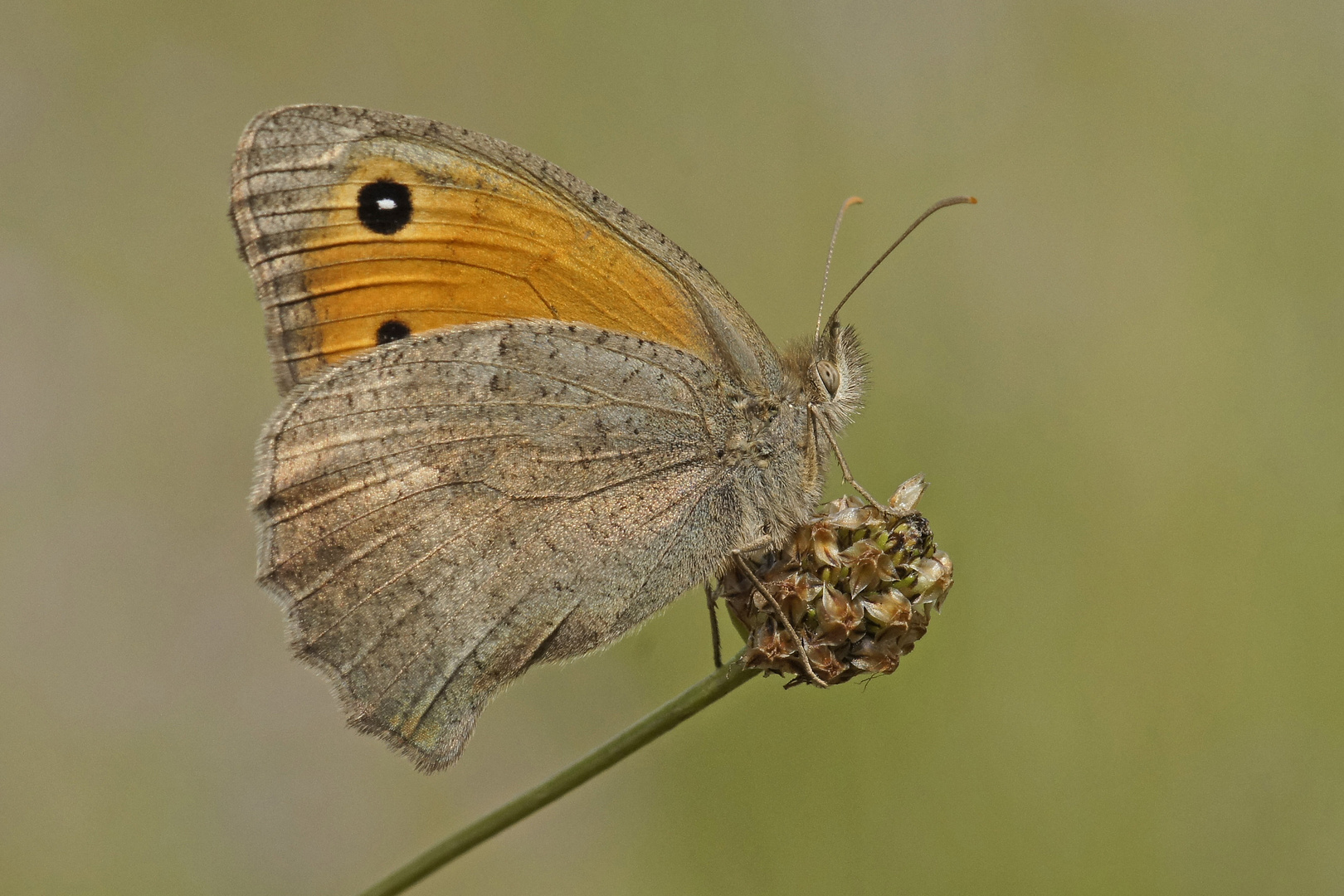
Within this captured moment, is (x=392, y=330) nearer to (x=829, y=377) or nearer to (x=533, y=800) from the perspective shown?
(x=829, y=377)

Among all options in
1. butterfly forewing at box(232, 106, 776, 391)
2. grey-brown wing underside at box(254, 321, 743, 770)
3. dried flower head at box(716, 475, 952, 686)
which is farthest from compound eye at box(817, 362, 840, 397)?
dried flower head at box(716, 475, 952, 686)

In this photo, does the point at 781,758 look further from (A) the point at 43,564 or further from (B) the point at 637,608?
(A) the point at 43,564

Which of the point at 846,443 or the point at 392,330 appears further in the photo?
the point at 846,443

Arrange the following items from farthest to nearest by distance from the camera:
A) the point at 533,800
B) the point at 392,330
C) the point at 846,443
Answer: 1. the point at 846,443
2. the point at 392,330
3. the point at 533,800

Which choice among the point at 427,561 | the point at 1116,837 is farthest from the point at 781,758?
the point at 427,561

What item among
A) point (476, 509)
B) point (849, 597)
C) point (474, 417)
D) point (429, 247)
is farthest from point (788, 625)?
point (429, 247)

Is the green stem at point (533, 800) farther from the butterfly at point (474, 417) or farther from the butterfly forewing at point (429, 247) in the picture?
the butterfly forewing at point (429, 247)

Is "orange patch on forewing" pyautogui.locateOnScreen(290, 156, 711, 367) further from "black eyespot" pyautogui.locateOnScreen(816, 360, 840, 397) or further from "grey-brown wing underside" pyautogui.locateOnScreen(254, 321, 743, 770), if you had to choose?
"black eyespot" pyautogui.locateOnScreen(816, 360, 840, 397)
